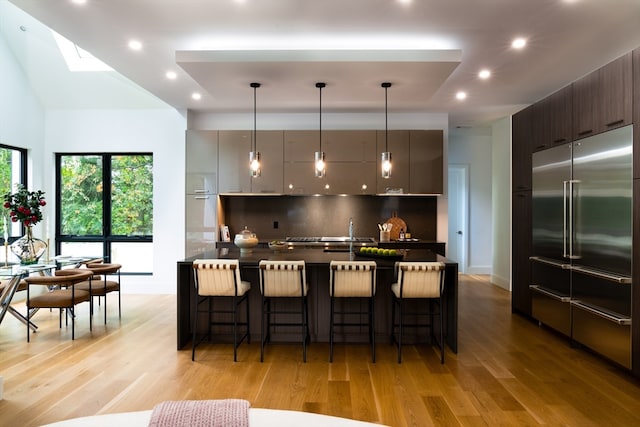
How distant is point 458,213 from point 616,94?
5492mm

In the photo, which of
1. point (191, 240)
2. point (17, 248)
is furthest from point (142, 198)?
point (17, 248)

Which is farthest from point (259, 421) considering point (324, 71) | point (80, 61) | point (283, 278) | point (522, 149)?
point (80, 61)

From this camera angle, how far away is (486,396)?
10.1 feet

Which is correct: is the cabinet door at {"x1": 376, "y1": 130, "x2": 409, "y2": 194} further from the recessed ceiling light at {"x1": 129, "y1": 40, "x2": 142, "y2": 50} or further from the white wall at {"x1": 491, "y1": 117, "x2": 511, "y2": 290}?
the recessed ceiling light at {"x1": 129, "y1": 40, "x2": 142, "y2": 50}

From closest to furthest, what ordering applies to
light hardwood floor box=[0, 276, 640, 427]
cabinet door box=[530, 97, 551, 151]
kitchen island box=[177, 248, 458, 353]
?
1. light hardwood floor box=[0, 276, 640, 427]
2. kitchen island box=[177, 248, 458, 353]
3. cabinet door box=[530, 97, 551, 151]

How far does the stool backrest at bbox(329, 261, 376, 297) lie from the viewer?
3.74 meters

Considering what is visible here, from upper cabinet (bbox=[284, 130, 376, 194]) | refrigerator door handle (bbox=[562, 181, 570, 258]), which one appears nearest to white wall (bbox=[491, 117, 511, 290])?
upper cabinet (bbox=[284, 130, 376, 194])

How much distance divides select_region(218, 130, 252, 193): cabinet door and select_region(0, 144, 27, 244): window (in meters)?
3.15

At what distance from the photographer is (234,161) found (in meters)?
6.42

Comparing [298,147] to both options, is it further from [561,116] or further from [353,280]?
[561,116]

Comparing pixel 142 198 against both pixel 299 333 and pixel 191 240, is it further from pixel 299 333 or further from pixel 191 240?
pixel 299 333

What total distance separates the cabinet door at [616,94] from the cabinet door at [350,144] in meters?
3.12

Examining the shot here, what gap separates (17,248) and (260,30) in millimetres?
3477

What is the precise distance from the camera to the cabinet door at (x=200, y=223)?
21.1 feet
